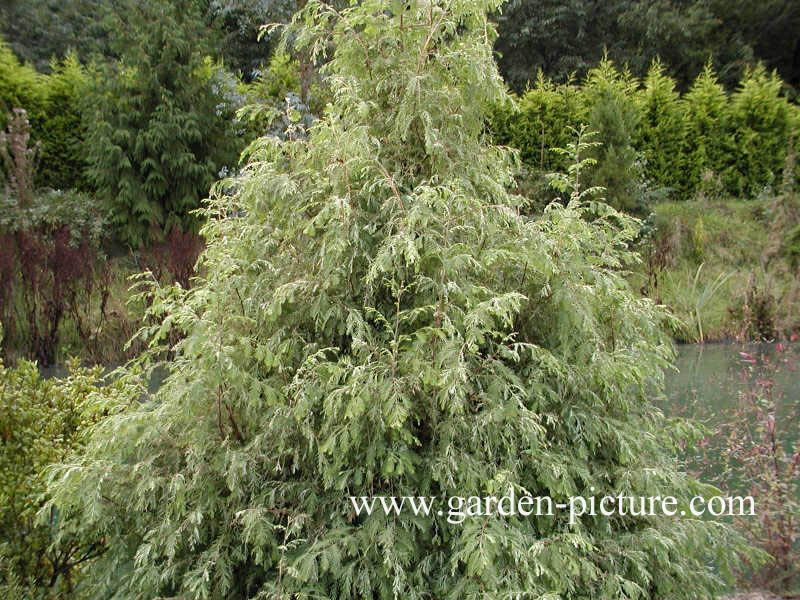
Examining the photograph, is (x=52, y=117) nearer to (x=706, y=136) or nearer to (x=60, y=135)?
(x=60, y=135)

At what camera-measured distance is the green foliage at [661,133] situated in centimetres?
1302

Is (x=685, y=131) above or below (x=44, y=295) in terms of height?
above

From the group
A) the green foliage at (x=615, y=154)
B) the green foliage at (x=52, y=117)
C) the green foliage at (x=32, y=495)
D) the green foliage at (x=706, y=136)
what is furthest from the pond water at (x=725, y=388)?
the green foliage at (x=52, y=117)

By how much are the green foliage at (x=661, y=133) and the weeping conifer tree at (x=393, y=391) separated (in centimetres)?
1132

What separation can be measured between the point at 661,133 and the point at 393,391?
1253cm

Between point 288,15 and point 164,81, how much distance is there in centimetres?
538

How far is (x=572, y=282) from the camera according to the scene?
2.55 meters

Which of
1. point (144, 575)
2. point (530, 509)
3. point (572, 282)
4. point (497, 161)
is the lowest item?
point (144, 575)

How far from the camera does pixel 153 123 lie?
1010 cm

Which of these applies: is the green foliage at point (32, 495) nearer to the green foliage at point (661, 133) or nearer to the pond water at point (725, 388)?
the pond water at point (725, 388)

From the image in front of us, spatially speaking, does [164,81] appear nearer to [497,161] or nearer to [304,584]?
[497,161]

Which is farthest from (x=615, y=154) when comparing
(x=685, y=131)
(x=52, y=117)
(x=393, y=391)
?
(x=52, y=117)

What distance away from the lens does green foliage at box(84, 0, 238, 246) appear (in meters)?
10.3

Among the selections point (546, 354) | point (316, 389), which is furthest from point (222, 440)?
point (546, 354)
